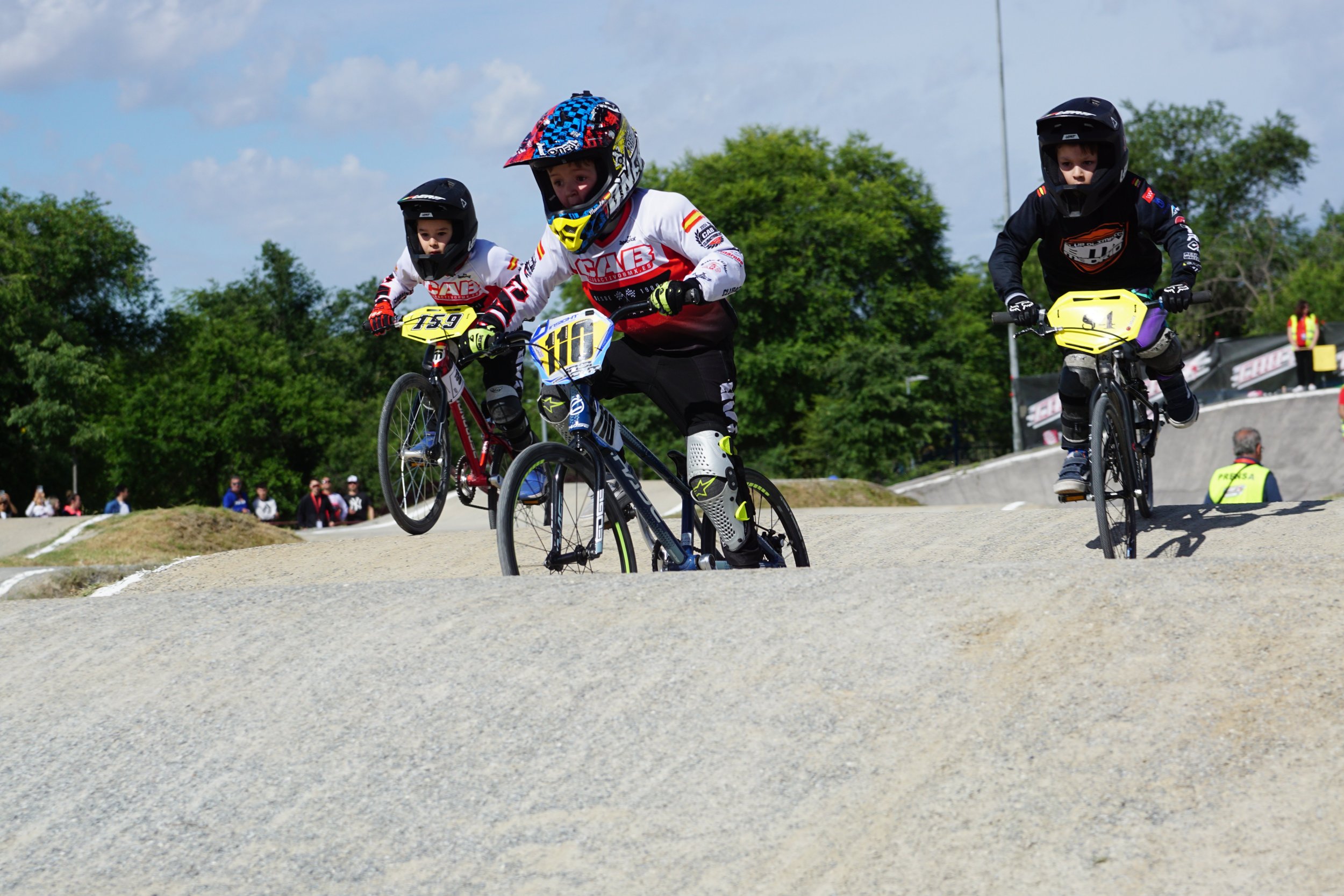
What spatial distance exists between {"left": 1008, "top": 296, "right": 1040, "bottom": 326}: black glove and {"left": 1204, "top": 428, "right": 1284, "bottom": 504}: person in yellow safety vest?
4.15 m

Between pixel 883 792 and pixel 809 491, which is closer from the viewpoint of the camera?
pixel 883 792

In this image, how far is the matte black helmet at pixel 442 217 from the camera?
8.60m

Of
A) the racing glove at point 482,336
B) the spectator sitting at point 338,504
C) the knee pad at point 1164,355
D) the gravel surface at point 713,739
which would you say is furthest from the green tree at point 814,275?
the gravel surface at point 713,739

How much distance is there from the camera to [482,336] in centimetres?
669

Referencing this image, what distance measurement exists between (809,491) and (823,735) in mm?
15977

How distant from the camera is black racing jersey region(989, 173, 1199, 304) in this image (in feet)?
23.4

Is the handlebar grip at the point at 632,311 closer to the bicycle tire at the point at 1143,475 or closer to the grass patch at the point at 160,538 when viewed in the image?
the bicycle tire at the point at 1143,475

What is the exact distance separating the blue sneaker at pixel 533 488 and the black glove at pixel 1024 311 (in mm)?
2543

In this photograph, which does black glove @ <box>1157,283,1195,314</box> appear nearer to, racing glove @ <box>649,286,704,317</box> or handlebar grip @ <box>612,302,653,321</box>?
racing glove @ <box>649,286,704,317</box>

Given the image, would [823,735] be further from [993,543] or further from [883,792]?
[993,543]

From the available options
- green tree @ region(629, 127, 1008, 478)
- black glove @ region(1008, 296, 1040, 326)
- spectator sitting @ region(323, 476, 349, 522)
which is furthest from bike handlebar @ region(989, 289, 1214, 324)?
green tree @ region(629, 127, 1008, 478)

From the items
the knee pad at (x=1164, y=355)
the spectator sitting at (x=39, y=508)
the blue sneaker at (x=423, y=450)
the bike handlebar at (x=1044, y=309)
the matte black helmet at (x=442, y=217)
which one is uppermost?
the matte black helmet at (x=442, y=217)

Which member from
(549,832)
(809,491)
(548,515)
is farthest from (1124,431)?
(809,491)

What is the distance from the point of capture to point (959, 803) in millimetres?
3564
